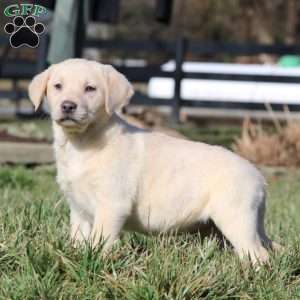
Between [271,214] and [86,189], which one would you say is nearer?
[86,189]

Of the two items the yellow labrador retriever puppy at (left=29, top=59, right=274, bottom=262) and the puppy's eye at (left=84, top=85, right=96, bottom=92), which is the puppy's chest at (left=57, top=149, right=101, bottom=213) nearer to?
the yellow labrador retriever puppy at (left=29, top=59, right=274, bottom=262)

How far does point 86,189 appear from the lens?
15.9ft

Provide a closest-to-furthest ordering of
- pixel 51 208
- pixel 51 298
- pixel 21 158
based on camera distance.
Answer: pixel 51 298 < pixel 51 208 < pixel 21 158

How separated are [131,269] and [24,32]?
286 centimetres

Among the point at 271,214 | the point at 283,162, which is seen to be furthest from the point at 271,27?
the point at 271,214

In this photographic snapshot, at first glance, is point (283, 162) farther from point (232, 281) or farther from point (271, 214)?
point (232, 281)

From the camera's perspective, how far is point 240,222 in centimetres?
480

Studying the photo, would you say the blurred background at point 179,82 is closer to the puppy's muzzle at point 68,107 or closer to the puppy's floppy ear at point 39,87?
the puppy's floppy ear at point 39,87

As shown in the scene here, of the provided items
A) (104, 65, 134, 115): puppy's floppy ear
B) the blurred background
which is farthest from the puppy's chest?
the blurred background

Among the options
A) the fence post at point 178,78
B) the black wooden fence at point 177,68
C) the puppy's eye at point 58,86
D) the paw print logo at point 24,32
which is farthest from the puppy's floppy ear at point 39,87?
the fence post at point 178,78

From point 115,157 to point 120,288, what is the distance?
96cm

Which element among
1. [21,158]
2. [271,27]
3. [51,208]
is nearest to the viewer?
[51,208]

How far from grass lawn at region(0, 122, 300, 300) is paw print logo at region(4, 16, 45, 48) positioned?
70.5 inches

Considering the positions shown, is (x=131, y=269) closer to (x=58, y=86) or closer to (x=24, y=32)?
(x=58, y=86)
